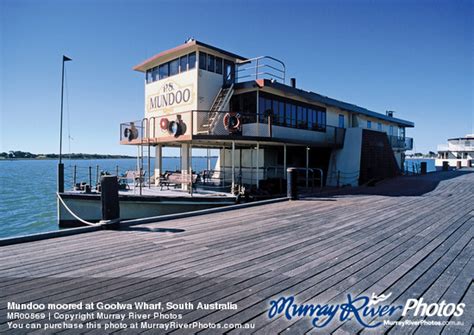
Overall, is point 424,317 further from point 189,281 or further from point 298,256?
point 189,281

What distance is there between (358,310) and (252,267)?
145cm

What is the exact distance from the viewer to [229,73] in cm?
1592

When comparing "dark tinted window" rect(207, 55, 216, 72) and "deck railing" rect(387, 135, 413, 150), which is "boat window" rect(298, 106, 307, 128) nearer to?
"dark tinted window" rect(207, 55, 216, 72)

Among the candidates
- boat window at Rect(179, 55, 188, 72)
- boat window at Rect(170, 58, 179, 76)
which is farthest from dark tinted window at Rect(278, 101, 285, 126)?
boat window at Rect(170, 58, 179, 76)

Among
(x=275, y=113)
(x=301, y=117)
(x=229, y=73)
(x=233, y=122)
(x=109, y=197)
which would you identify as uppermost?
(x=229, y=73)

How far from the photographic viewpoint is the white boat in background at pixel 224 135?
11.8m

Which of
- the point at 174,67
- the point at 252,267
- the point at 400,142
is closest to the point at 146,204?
the point at 174,67

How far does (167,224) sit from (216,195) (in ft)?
18.3

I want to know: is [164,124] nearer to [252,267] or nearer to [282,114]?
[282,114]

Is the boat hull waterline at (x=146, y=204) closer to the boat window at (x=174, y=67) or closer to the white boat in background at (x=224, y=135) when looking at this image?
the white boat in background at (x=224, y=135)

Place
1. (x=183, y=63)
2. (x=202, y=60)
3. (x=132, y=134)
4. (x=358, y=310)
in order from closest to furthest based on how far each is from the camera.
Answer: (x=358, y=310)
(x=202, y=60)
(x=183, y=63)
(x=132, y=134)

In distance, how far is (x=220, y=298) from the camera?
10.2 feet

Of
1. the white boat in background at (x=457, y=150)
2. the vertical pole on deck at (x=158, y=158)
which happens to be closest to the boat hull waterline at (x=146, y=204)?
the vertical pole on deck at (x=158, y=158)

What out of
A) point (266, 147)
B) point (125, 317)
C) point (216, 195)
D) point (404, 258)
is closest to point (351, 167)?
point (266, 147)
